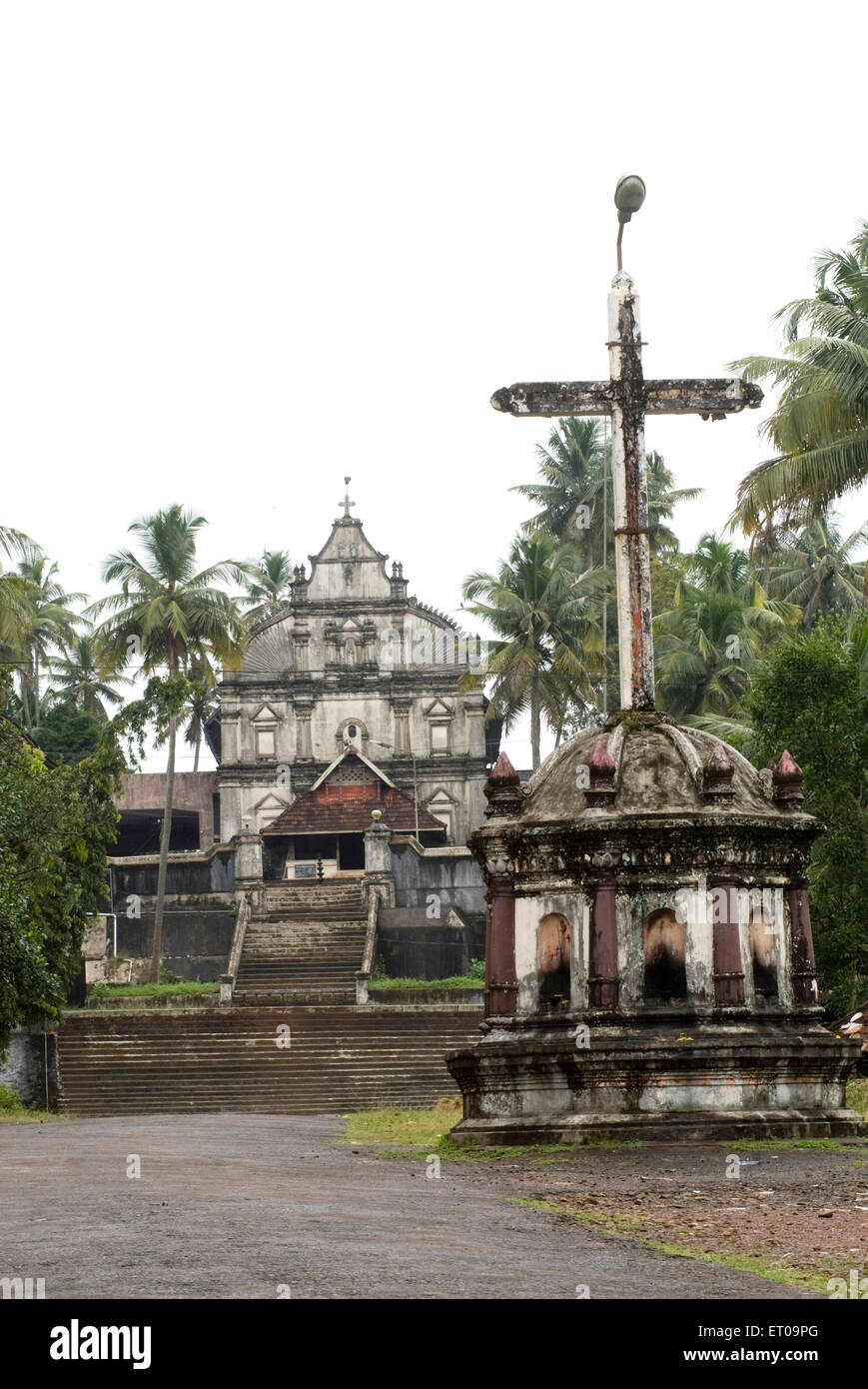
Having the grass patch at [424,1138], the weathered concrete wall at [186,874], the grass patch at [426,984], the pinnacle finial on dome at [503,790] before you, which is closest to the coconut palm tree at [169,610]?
the weathered concrete wall at [186,874]

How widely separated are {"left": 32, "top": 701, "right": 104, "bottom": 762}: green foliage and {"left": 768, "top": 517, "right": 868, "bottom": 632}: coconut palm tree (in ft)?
74.8

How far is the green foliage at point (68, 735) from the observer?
58.3m

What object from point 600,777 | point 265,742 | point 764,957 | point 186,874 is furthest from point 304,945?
point 600,777

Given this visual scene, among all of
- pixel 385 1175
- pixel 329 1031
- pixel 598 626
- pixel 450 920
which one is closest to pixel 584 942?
pixel 385 1175

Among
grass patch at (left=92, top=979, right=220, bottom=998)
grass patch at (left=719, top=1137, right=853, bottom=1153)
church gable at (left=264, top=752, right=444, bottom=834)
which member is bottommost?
grass patch at (left=719, top=1137, right=853, bottom=1153)

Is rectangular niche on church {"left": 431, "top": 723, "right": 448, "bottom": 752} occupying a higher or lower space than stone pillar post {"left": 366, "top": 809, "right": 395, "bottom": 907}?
higher

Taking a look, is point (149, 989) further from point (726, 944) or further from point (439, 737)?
point (726, 944)

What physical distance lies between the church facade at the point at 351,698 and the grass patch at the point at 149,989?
17.1 metres

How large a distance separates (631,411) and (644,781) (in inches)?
147

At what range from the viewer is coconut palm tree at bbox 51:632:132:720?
219 ft

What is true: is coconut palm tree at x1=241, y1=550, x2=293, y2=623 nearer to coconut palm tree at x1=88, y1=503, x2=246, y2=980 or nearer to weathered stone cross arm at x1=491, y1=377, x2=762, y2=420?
coconut palm tree at x1=88, y1=503, x2=246, y2=980

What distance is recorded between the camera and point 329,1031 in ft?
115

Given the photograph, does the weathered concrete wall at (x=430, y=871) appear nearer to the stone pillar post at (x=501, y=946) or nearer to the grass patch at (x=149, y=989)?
the grass patch at (x=149, y=989)

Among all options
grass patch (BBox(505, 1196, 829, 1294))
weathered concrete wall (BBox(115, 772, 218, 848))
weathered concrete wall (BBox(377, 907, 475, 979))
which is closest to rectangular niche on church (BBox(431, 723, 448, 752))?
weathered concrete wall (BBox(115, 772, 218, 848))
